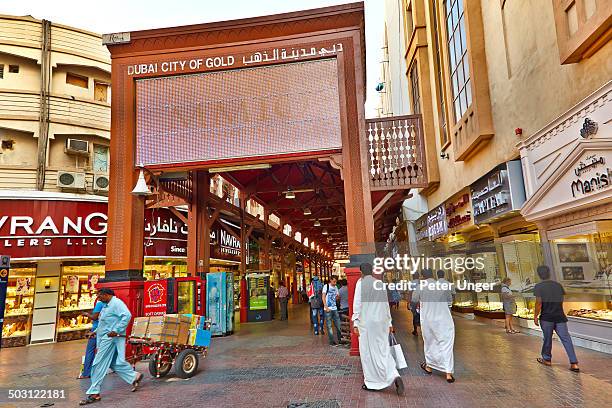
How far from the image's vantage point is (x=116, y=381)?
7652 millimetres

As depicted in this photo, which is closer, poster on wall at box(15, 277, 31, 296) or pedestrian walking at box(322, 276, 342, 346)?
pedestrian walking at box(322, 276, 342, 346)

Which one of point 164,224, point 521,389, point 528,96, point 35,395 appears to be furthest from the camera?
point 164,224

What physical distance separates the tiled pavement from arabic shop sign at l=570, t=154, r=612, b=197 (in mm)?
2987

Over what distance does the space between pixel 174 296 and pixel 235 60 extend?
636cm

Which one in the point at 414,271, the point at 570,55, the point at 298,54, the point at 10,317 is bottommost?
the point at 10,317

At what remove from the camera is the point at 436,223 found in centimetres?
1622

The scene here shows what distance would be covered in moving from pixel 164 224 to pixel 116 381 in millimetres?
7749

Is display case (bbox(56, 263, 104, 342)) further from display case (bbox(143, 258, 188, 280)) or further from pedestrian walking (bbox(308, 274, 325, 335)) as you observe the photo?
pedestrian walking (bbox(308, 274, 325, 335))

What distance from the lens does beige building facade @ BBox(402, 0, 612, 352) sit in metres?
7.07

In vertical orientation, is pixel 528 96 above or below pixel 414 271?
above

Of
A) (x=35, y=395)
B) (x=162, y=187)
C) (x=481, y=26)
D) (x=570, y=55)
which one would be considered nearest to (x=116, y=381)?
(x=35, y=395)

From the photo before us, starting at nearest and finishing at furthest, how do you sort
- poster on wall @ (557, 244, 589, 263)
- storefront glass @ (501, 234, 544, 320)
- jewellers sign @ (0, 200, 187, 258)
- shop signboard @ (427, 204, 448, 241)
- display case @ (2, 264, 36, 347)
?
1. poster on wall @ (557, 244, 589, 263)
2. storefront glass @ (501, 234, 544, 320)
3. jewellers sign @ (0, 200, 187, 258)
4. display case @ (2, 264, 36, 347)
5. shop signboard @ (427, 204, 448, 241)

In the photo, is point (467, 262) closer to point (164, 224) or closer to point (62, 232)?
point (164, 224)

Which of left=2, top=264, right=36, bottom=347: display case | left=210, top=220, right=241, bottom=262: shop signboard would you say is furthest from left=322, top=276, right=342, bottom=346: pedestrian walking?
left=2, top=264, right=36, bottom=347: display case
